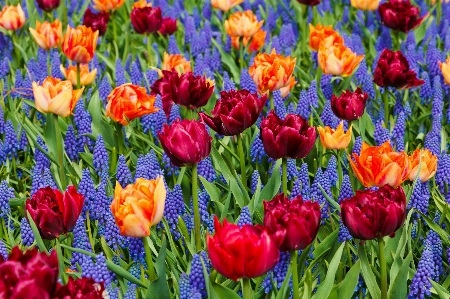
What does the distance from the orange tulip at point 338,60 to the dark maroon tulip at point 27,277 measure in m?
2.44

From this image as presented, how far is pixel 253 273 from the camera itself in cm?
190

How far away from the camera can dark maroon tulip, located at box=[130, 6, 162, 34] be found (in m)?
4.46

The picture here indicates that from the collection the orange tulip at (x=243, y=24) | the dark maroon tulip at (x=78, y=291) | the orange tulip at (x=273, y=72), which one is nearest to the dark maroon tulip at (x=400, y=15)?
the orange tulip at (x=243, y=24)

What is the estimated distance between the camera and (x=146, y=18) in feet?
14.7

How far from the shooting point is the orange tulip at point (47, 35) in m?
4.46

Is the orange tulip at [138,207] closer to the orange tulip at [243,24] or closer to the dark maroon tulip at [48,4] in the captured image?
the orange tulip at [243,24]

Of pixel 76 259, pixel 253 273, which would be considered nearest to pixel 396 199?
pixel 253 273

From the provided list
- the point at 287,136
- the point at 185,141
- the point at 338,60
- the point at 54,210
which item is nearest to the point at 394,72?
the point at 338,60

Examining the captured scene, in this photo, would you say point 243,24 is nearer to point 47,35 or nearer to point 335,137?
point 47,35

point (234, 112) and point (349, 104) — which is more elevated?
point (234, 112)

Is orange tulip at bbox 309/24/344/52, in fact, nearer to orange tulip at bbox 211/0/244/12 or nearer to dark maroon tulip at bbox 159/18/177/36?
orange tulip at bbox 211/0/244/12

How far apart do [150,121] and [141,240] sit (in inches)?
43.7

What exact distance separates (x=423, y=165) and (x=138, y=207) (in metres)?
1.09

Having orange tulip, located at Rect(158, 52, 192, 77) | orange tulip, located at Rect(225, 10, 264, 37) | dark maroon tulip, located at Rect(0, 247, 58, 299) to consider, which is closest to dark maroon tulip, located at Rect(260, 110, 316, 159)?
dark maroon tulip, located at Rect(0, 247, 58, 299)
